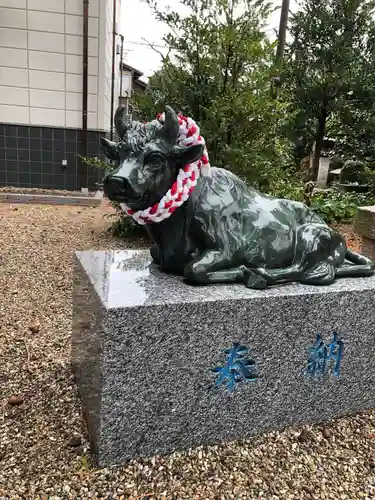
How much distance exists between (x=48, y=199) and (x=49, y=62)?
11.2ft

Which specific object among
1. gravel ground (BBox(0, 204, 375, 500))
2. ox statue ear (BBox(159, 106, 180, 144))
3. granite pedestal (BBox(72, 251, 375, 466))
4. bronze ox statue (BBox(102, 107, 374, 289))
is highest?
ox statue ear (BBox(159, 106, 180, 144))

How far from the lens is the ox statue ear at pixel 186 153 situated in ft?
7.32

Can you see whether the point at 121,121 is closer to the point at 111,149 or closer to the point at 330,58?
the point at 111,149

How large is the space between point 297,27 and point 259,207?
15.3 meters

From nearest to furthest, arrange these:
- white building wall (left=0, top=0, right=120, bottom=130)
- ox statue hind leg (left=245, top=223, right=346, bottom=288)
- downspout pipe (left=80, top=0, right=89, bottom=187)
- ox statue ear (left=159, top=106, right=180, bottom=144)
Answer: ox statue ear (left=159, top=106, right=180, bottom=144) < ox statue hind leg (left=245, top=223, right=346, bottom=288) < downspout pipe (left=80, top=0, right=89, bottom=187) < white building wall (left=0, top=0, right=120, bottom=130)

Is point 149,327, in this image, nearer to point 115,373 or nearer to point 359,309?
point 115,373

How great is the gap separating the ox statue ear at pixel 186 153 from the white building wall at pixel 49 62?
893 cm

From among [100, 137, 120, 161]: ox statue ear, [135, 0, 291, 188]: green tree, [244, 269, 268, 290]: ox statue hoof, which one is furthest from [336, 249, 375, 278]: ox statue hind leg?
[135, 0, 291, 188]: green tree

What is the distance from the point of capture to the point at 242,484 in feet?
7.44

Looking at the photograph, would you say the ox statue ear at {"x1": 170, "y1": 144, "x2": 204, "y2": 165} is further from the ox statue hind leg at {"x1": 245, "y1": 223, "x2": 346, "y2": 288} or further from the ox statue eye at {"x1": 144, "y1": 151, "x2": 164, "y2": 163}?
the ox statue hind leg at {"x1": 245, "y1": 223, "x2": 346, "y2": 288}

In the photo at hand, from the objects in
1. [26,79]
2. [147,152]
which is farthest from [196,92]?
[26,79]

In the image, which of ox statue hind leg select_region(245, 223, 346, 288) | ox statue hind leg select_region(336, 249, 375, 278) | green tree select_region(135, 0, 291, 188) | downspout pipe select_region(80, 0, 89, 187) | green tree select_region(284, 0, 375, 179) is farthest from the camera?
green tree select_region(284, 0, 375, 179)

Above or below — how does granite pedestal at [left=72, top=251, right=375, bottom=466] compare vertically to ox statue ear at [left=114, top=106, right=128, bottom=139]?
below

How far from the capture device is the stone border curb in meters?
9.29
